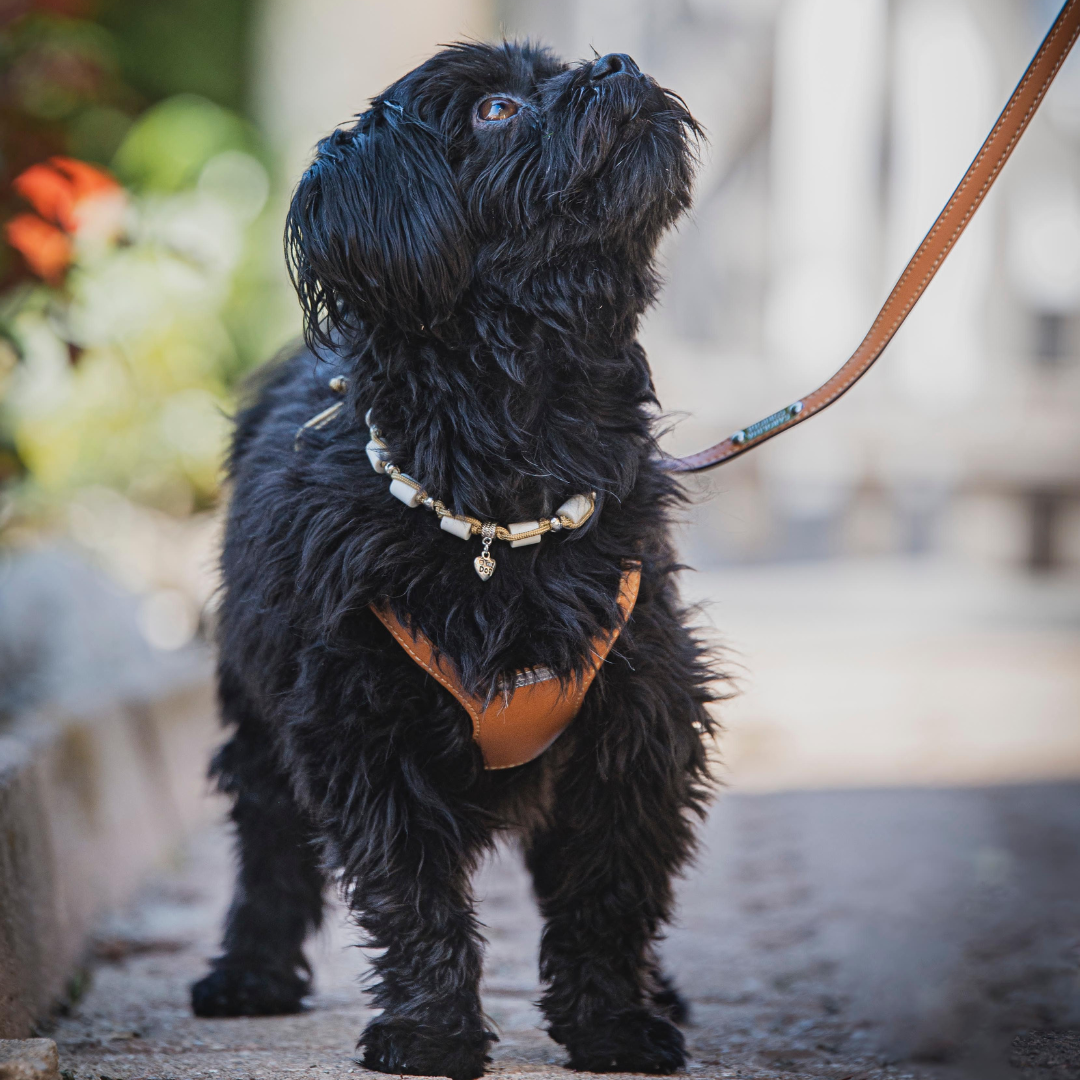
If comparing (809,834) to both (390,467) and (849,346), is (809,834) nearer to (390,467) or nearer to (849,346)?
(390,467)

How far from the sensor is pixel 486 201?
6.87 feet

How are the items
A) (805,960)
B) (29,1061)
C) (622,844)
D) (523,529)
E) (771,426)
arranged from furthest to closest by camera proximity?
1. (805,960)
2. (771,426)
3. (622,844)
4. (523,529)
5. (29,1061)

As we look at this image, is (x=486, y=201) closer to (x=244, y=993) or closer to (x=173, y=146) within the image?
(x=244, y=993)

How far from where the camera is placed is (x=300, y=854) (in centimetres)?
263

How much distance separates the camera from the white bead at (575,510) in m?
2.14

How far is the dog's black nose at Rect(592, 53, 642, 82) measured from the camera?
2127 mm

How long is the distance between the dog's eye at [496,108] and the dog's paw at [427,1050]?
59.5 inches

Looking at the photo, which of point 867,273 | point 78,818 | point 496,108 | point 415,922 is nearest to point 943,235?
point 496,108

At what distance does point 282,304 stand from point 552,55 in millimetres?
4628

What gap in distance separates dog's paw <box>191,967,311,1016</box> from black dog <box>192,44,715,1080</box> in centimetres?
51

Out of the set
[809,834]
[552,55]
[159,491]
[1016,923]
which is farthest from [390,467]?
[159,491]

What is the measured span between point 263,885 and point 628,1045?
2.99ft

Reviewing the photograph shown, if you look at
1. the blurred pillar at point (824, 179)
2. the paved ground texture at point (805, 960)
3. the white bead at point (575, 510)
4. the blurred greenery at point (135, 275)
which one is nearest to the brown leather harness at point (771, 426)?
the white bead at point (575, 510)

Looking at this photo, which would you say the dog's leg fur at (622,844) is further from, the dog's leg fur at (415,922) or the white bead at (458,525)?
the white bead at (458,525)
